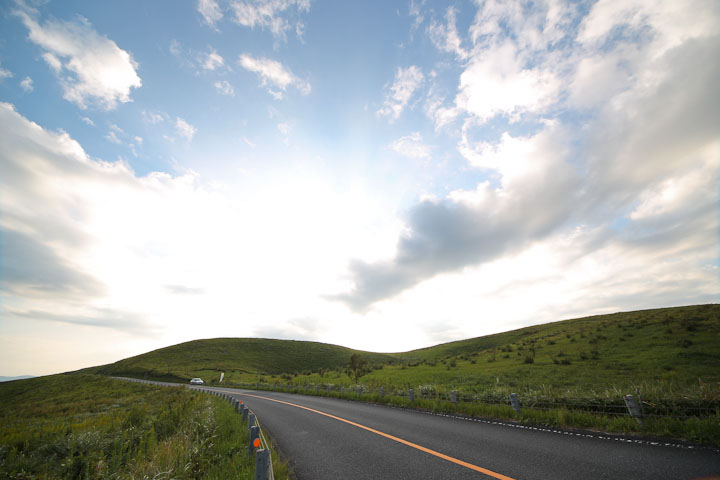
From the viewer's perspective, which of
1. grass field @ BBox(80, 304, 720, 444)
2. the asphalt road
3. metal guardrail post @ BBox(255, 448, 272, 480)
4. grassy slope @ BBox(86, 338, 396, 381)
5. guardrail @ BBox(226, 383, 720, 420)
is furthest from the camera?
grassy slope @ BBox(86, 338, 396, 381)

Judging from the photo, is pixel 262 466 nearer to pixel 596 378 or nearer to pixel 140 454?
pixel 140 454

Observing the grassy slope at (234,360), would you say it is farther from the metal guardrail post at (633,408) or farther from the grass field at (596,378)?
the metal guardrail post at (633,408)

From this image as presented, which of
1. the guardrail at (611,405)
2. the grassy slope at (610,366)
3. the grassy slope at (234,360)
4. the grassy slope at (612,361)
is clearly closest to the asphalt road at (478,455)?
the guardrail at (611,405)

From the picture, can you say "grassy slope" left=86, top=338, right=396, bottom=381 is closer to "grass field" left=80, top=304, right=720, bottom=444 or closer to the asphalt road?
"grass field" left=80, top=304, right=720, bottom=444

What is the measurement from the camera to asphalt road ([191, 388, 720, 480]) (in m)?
5.12

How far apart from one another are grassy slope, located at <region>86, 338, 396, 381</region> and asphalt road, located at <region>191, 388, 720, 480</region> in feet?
188

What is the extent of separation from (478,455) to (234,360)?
80.0 m

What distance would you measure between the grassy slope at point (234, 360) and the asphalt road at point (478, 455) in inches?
2257

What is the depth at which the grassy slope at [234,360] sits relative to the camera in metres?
62.8

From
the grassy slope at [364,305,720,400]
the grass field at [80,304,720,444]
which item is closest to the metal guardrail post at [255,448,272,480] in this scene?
the grass field at [80,304,720,444]

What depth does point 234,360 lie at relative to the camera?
74125 mm

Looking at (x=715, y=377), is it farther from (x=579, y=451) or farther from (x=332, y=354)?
(x=332, y=354)

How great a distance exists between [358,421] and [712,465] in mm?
9565

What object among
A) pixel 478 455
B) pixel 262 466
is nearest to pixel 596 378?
pixel 478 455
